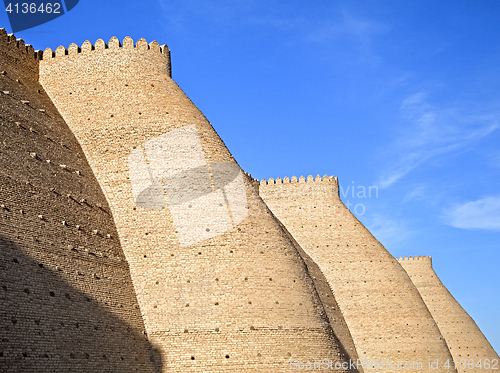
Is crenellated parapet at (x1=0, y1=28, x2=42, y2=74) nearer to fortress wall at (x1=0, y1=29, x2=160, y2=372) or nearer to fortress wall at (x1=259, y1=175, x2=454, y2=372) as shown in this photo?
fortress wall at (x1=0, y1=29, x2=160, y2=372)

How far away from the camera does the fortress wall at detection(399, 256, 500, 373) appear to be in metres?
29.8

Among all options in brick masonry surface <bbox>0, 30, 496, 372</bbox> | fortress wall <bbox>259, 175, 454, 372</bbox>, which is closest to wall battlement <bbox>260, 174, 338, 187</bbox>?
fortress wall <bbox>259, 175, 454, 372</bbox>

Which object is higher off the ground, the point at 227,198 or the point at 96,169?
the point at 96,169

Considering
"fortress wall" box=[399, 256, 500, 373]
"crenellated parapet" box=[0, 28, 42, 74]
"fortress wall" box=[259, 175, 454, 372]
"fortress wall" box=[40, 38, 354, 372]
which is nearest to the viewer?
"fortress wall" box=[40, 38, 354, 372]

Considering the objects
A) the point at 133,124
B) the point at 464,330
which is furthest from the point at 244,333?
the point at 464,330

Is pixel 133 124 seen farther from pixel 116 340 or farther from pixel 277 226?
pixel 116 340

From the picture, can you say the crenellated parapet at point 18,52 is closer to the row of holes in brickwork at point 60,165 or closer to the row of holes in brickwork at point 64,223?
the row of holes in brickwork at point 60,165

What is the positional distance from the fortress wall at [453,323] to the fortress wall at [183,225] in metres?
17.7

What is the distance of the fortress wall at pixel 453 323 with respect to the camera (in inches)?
1173

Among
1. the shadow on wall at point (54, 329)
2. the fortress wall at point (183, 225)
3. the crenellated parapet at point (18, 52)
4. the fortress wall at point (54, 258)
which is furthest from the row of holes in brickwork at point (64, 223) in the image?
the crenellated parapet at point (18, 52)

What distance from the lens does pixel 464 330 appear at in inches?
1189

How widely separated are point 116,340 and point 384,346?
42.5 ft

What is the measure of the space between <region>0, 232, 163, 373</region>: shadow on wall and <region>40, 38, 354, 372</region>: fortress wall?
1037 millimetres

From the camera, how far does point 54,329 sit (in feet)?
37.1
